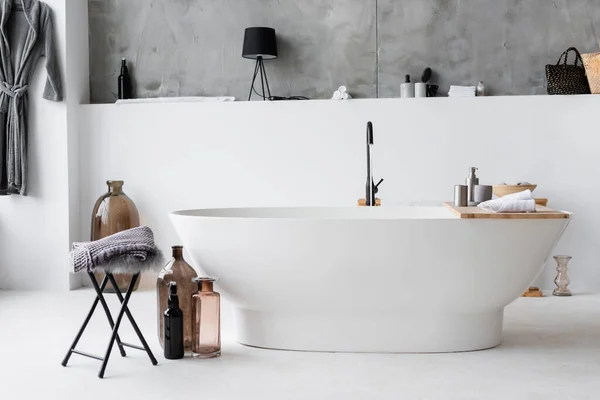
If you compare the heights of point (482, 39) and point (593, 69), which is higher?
point (482, 39)

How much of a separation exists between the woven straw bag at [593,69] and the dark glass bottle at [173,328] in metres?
3.29

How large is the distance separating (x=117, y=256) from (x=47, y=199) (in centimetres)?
261

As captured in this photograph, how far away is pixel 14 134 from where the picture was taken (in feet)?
18.0

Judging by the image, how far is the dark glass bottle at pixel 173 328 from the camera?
11.1 ft

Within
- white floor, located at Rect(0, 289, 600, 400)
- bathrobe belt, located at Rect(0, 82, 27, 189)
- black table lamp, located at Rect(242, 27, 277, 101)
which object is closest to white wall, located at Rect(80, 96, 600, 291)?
black table lamp, located at Rect(242, 27, 277, 101)

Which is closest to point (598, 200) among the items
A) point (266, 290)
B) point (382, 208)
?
point (382, 208)

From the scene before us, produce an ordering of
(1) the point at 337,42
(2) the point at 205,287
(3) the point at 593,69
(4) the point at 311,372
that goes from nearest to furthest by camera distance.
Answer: (4) the point at 311,372, (2) the point at 205,287, (3) the point at 593,69, (1) the point at 337,42

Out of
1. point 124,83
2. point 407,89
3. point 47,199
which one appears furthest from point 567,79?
point 47,199

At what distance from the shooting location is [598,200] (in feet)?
17.6

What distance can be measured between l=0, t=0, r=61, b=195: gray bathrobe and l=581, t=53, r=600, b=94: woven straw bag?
3536 mm

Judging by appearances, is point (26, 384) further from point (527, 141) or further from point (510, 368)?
point (527, 141)

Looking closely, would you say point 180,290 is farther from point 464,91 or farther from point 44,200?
point 464,91

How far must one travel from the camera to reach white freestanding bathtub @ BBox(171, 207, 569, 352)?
3.38 metres

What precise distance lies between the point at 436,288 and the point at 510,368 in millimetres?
438
